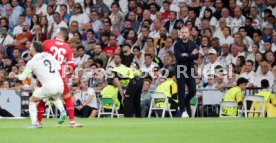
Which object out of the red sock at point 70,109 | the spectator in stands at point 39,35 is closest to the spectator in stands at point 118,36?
the spectator in stands at point 39,35

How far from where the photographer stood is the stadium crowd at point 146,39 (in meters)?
27.3

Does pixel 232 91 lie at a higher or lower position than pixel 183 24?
lower

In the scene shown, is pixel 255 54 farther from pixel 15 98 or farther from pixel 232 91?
pixel 15 98

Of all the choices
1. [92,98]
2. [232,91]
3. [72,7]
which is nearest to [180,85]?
[232,91]

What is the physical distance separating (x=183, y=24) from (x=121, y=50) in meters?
2.22

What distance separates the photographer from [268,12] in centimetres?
2805

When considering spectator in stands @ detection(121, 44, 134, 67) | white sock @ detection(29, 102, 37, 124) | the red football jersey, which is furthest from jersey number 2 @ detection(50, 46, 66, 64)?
spectator in stands @ detection(121, 44, 134, 67)

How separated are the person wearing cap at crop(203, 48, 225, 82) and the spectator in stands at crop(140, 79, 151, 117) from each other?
1.78 m

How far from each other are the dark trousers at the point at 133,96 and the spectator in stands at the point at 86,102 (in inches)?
43.5

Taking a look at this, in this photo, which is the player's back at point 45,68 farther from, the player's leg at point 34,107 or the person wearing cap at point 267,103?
the person wearing cap at point 267,103

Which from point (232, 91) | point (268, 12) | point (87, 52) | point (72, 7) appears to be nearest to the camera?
point (232, 91)

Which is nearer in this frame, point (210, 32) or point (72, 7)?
point (210, 32)

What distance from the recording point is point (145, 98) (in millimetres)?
27516

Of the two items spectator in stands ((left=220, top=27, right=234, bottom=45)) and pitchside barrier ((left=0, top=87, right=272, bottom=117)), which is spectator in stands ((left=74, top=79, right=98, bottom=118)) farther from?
spectator in stands ((left=220, top=27, right=234, bottom=45))
